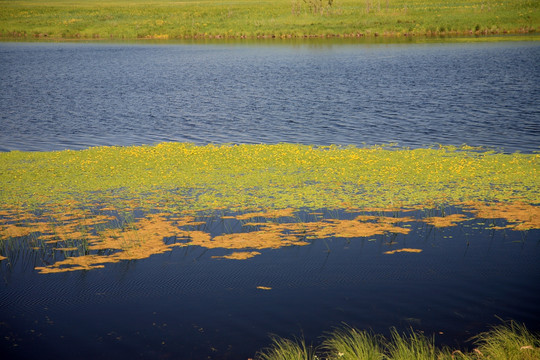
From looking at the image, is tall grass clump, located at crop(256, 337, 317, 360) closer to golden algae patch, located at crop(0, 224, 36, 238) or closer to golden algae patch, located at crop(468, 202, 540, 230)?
golden algae patch, located at crop(468, 202, 540, 230)

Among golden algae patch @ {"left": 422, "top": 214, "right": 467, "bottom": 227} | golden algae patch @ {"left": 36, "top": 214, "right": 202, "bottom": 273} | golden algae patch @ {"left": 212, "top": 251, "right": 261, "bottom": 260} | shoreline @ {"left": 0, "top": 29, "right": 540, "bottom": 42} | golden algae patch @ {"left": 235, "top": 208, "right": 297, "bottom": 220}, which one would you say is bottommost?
golden algae patch @ {"left": 422, "top": 214, "right": 467, "bottom": 227}

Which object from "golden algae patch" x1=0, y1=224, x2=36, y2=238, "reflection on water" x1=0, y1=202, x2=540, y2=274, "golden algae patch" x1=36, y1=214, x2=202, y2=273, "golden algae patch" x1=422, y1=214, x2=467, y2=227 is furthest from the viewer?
"golden algae patch" x1=422, y1=214, x2=467, y2=227

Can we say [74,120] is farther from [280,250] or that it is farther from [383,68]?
[383,68]

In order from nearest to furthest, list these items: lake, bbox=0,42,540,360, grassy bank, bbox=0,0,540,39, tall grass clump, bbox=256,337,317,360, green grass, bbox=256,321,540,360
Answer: green grass, bbox=256,321,540,360, tall grass clump, bbox=256,337,317,360, lake, bbox=0,42,540,360, grassy bank, bbox=0,0,540,39

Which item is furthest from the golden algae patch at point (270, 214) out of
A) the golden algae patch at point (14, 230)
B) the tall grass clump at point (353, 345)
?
the tall grass clump at point (353, 345)

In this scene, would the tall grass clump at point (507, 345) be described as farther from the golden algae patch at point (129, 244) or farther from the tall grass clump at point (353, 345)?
the golden algae patch at point (129, 244)

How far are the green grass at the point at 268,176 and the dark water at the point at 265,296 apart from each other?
2.90 metres

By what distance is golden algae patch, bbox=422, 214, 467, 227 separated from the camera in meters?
14.1

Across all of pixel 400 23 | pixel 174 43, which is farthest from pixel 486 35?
pixel 174 43

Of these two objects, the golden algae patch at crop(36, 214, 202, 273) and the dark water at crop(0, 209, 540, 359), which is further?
the golden algae patch at crop(36, 214, 202, 273)

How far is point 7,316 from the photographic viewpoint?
10.3m

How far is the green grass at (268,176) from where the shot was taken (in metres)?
16.0

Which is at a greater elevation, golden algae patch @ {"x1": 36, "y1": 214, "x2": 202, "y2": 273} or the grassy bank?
the grassy bank

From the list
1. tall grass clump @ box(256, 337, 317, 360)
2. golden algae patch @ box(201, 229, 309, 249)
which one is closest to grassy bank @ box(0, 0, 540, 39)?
golden algae patch @ box(201, 229, 309, 249)
